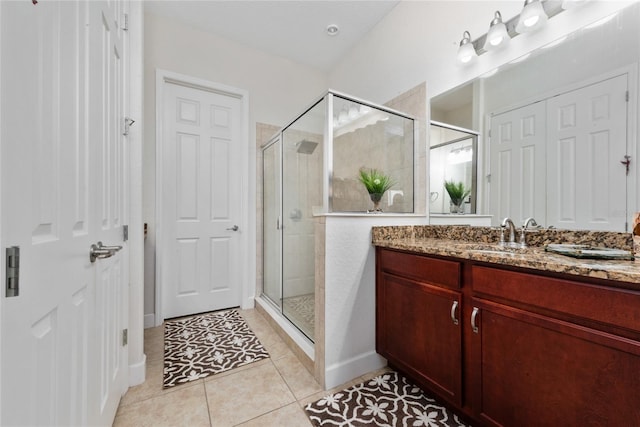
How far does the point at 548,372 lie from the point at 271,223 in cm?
234

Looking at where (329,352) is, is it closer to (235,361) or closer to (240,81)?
(235,361)

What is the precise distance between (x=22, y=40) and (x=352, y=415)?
1.81 m

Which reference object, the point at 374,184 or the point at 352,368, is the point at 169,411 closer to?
the point at 352,368

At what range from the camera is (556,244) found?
1.30 metres

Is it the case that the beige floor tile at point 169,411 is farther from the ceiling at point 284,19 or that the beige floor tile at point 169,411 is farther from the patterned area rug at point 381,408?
the ceiling at point 284,19

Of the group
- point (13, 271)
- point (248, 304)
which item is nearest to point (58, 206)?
point (13, 271)

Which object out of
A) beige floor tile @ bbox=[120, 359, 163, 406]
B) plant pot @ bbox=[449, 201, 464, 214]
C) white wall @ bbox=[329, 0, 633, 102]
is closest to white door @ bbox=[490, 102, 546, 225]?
plant pot @ bbox=[449, 201, 464, 214]

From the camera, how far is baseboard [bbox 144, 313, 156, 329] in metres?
2.35

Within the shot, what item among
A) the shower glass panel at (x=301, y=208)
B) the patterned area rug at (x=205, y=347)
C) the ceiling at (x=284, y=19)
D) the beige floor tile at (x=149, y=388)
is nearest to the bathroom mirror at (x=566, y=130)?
the shower glass panel at (x=301, y=208)

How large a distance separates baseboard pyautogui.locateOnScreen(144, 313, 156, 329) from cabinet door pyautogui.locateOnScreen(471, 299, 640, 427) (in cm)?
255

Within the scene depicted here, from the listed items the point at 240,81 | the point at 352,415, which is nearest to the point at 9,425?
the point at 352,415

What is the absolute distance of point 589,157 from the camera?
1.20m

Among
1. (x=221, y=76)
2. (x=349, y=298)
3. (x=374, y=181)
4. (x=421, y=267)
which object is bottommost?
(x=349, y=298)

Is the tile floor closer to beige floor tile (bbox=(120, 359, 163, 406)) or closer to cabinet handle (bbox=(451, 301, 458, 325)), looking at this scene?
beige floor tile (bbox=(120, 359, 163, 406))
